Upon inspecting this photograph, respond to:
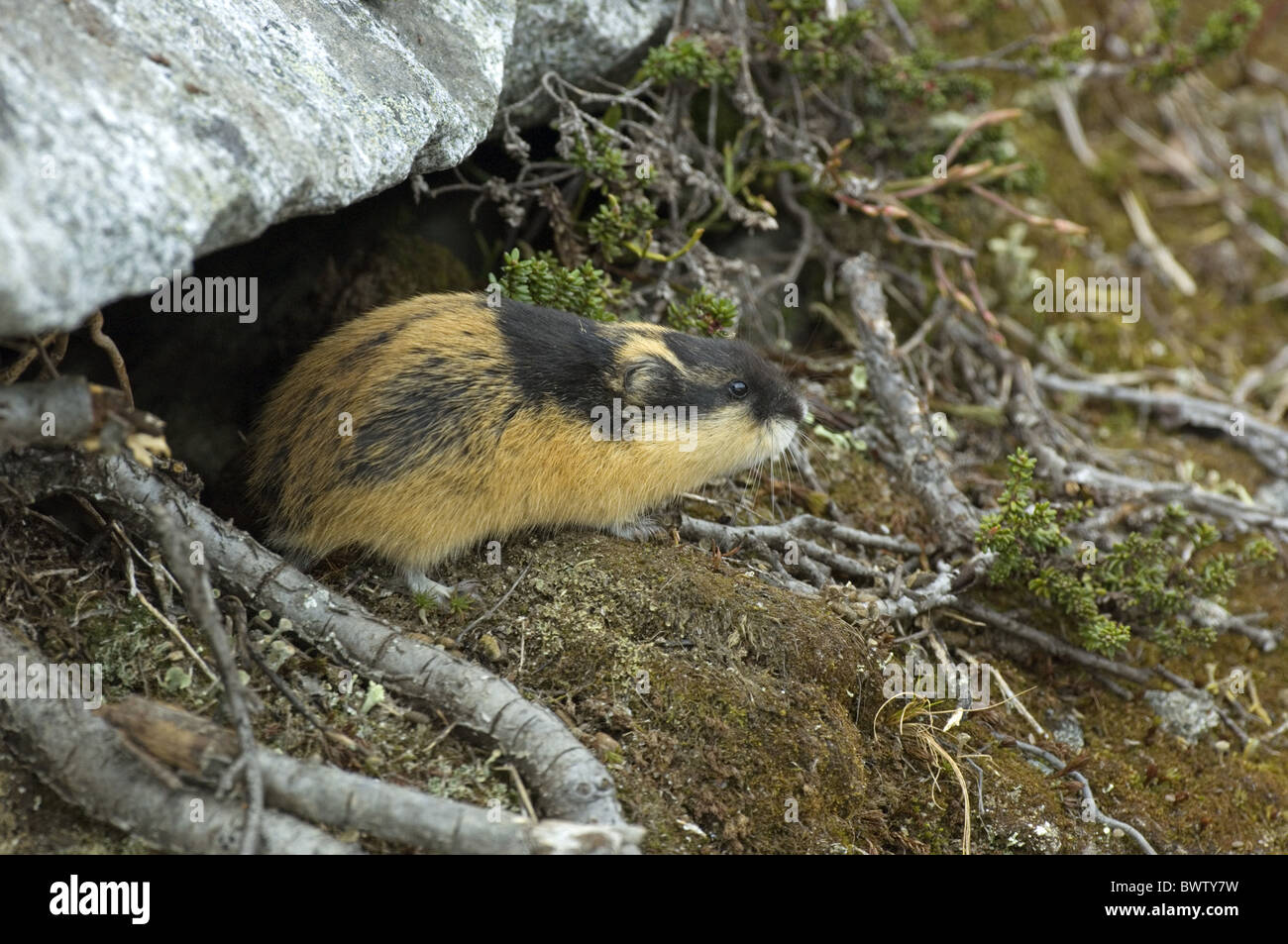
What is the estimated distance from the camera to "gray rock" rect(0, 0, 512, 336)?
11.2 ft

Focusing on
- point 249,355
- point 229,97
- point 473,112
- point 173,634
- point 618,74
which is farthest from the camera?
point 618,74

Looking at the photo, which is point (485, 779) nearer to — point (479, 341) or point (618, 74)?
point (479, 341)

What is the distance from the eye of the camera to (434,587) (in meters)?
5.42

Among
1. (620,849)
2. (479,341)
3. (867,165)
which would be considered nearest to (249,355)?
(479,341)

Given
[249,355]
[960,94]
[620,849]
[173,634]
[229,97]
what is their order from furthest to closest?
[960,94] → [249,355] → [173,634] → [229,97] → [620,849]

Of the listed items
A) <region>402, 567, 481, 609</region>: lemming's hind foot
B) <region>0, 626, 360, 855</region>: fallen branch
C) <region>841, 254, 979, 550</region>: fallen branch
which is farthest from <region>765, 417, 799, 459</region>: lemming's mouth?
<region>0, 626, 360, 855</region>: fallen branch

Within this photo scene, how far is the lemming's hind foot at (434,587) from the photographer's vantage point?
5359 millimetres

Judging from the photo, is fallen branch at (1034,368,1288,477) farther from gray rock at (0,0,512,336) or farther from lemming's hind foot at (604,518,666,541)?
gray rock at (0,0,512,336)

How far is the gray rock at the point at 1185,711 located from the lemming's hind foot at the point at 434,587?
12.8 ft

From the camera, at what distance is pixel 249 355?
661 cm

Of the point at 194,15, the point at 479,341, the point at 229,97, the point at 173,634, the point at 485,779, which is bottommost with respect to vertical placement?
the point at 485,779

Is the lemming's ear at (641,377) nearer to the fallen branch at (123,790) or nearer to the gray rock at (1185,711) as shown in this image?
the fallen branch at (123,790)

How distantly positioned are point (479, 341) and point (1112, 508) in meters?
3.94

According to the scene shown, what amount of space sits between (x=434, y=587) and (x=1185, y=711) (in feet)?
13.9
